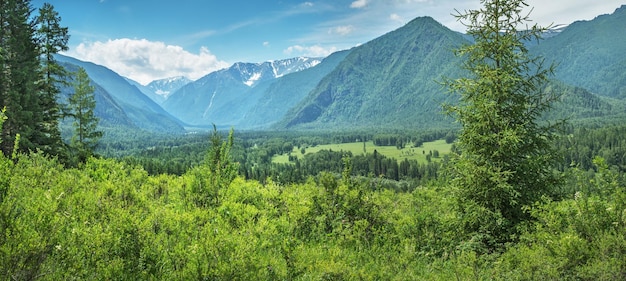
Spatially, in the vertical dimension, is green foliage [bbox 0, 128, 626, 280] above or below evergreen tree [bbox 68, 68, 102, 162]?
below

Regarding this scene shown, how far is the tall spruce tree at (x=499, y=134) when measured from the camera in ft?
34.6

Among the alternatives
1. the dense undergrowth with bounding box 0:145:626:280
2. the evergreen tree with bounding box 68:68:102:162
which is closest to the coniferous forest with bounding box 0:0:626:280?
the dense undergrowth with bounding box 0:145:626:280

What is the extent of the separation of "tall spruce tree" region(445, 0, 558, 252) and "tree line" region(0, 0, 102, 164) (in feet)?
69.1

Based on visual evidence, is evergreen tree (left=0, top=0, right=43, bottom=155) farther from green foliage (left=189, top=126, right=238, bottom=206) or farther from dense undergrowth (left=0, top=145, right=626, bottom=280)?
green foliage (left=189, top=126, right=238, bottom=206)

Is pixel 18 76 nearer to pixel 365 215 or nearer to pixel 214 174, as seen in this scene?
pixel 214 174

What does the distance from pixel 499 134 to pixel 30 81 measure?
31.0m

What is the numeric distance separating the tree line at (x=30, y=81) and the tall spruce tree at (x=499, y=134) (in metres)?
21.1

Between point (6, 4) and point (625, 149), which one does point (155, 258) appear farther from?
point (625, 149)

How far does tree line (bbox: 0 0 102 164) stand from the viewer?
23.9m

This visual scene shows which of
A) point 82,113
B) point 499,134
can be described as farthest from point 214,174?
point 82,113

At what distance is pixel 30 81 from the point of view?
1012 inches

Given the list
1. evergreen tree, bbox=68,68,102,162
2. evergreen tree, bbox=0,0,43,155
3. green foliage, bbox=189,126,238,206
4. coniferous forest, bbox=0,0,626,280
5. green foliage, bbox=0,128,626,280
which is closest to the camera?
green foliage, bbox=0,128,626,280

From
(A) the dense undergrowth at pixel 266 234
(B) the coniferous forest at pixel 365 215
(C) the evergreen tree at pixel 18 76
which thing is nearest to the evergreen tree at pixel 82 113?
(C) the evergreen tree at pixel 18 76

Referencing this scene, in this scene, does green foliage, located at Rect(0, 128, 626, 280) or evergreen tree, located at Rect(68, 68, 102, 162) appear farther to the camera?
evergreen tree, located at Rect(68, 68, 102, 162)
